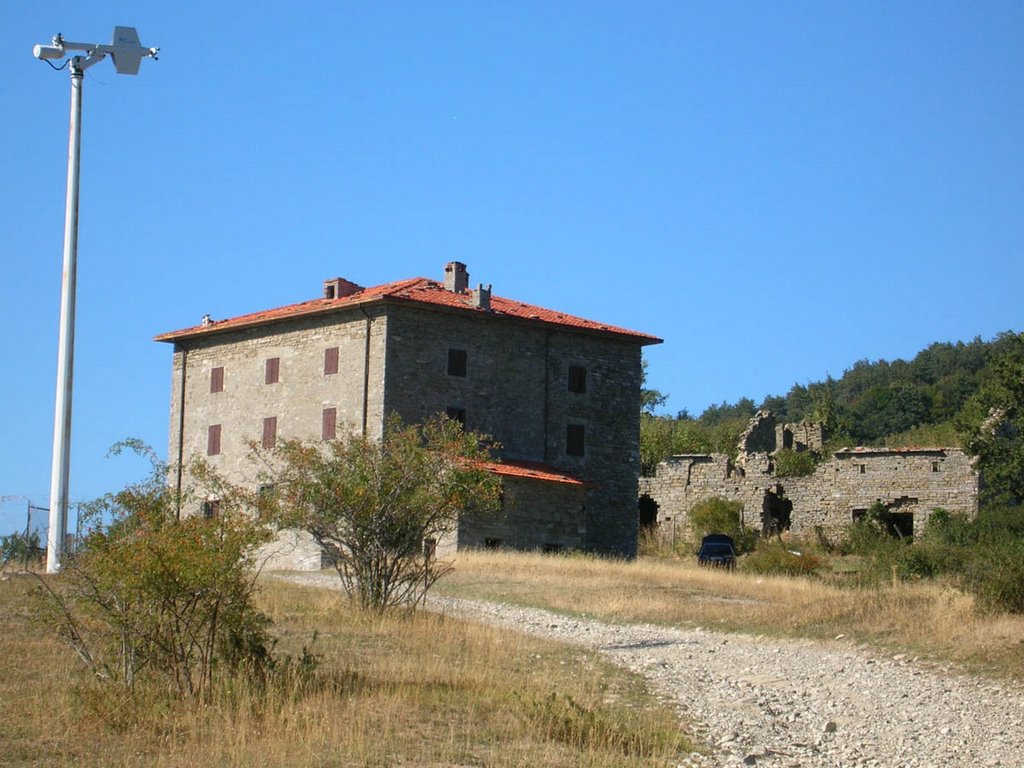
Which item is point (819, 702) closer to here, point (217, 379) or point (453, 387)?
point (453, 387)

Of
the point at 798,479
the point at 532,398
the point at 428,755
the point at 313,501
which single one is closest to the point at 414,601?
the point at 313,501

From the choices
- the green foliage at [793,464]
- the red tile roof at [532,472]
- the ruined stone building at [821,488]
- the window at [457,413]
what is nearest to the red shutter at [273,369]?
the window at [457,413]

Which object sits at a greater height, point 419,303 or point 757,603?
point 419,303

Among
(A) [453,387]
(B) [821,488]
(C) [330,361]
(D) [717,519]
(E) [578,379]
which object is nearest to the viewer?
(A) [453,387]

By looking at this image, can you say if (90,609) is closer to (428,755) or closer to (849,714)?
(428,755)

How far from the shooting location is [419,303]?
130 feet

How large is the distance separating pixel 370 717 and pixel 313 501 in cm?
916

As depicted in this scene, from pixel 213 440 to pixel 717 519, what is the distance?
18.6m

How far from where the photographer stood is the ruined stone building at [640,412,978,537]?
156 ft

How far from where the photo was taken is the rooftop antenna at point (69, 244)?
25953mm

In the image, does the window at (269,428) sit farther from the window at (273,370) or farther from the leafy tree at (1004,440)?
the leafy tree at (1004,440)

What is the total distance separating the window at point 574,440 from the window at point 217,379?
1136 centimetres

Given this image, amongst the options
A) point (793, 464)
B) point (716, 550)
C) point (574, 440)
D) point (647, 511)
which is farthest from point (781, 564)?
point (647, 511)

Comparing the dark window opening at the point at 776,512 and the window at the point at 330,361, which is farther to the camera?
the dark window opening at the point at 776,512
